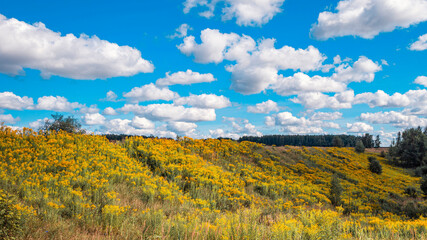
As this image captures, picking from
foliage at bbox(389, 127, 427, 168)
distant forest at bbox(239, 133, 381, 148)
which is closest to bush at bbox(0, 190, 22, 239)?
foliage at bbox(389, 127, 427, 168)

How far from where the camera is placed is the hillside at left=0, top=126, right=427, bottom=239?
4.72m

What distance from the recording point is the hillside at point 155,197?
4723 millimetres

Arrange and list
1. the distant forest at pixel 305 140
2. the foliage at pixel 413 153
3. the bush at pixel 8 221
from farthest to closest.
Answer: the distant forest at pixel 305 140, the foliage at pixel 413 153, the bush at pixel 8 221

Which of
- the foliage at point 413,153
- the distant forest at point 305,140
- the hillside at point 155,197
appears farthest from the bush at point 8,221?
the distant forest at point 305,140

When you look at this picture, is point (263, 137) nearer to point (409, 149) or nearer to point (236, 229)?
point (409, 149)

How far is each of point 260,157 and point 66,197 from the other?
14.3m

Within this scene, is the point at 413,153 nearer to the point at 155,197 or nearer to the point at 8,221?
the point at 155,197

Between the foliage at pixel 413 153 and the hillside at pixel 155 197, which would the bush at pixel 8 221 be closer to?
the hillside at pixel 155 197

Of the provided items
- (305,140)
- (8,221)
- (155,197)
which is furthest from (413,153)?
(305,140)

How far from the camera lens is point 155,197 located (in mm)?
7598

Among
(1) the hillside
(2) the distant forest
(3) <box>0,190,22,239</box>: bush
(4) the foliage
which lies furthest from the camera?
(2) the distant forest

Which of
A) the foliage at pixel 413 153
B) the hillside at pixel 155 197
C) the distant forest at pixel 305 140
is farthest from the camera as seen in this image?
the distant forest at pixel 305 140

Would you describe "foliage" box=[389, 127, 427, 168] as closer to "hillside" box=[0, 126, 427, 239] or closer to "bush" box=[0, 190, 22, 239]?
"hillside" box=[0, 126, 427, 239]

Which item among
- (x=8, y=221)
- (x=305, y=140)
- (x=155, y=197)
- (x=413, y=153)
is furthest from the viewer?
(x=305, y=140)
